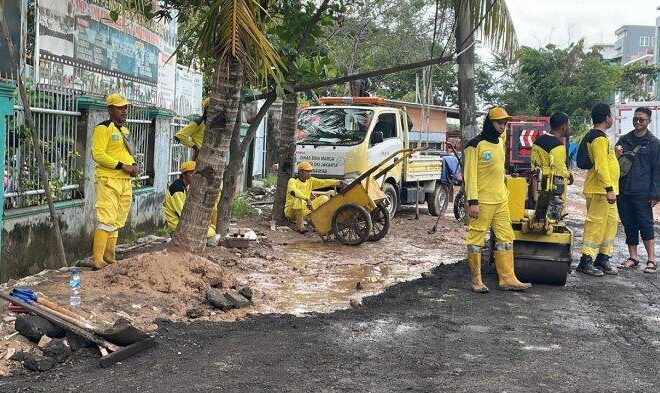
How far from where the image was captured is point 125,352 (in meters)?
5.16

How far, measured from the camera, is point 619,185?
32.7ft

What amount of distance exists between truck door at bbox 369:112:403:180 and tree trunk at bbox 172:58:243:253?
6.62 metres

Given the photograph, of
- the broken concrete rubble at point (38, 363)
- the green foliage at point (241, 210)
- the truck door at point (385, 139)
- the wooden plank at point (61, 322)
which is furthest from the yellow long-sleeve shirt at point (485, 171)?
the green foliage at point (241, 210)

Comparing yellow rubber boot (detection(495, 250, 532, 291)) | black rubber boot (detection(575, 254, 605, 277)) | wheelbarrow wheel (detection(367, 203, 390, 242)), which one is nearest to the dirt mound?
yellow rubber boot (detection(495, 250, 532, 291))

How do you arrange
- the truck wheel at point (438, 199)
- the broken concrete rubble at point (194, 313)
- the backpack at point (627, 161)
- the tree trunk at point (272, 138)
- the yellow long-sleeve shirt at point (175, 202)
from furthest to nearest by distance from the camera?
the tree trunk at point (272, 138), the truck wheel at point (438, 199), the backpack at point (627, 161), the yellow long-sleeve shirt at point (175, 202), the broken concrete rubble at point (194, 313)

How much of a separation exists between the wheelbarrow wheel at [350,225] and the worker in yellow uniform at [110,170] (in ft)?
13.6

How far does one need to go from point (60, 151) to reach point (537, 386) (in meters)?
5.79

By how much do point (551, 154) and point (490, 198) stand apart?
41.5 inches

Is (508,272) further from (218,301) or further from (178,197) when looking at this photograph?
(178,197)

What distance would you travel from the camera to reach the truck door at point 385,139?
1419cm

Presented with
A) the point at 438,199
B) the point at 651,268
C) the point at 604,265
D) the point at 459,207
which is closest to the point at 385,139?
the point at 459,207

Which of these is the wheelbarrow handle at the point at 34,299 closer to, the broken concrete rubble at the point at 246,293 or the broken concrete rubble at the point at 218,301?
the broken concrete rubble at the point at 218,301

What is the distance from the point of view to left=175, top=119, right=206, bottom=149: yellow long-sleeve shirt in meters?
9.74

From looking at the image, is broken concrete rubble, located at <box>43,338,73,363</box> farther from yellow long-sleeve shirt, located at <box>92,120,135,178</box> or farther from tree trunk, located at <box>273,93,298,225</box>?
tree trunk, located at <box>273,93,298,225</box>
